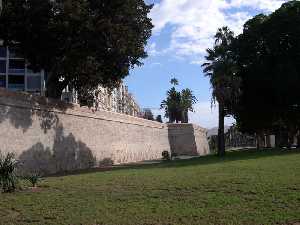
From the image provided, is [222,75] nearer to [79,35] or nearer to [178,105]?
[79,35]

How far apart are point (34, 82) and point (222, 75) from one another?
4137 cm

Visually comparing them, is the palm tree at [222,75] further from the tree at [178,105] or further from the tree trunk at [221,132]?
the tree at [178,105]

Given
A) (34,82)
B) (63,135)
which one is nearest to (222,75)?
(63,135)

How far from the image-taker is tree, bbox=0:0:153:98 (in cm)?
2769

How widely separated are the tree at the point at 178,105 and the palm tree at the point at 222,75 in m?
45.6

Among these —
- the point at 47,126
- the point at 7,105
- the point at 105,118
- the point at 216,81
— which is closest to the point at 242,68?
the point at 216,81

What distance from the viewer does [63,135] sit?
103ft

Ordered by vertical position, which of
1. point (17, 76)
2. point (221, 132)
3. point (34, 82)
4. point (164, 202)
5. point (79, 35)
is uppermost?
point (17, 76)

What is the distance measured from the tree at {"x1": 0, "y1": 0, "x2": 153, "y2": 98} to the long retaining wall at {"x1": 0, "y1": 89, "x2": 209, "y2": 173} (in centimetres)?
255

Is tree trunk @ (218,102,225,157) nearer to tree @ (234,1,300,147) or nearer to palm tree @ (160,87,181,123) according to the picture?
tree @ (234,1,300,147)

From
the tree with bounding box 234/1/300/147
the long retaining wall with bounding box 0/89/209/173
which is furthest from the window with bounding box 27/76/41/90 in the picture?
the tree with bounding box 234/1/300/147

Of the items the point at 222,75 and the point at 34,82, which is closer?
the point at 222,75

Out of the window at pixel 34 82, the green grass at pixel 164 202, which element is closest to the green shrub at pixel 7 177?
the green grass at pixel 164 202

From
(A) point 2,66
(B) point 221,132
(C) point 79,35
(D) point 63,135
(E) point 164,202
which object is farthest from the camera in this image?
(A) point 2,66
